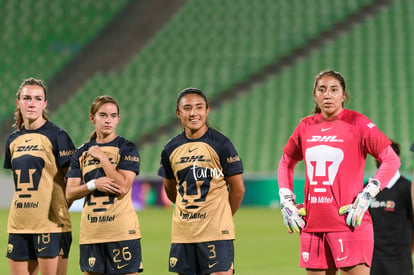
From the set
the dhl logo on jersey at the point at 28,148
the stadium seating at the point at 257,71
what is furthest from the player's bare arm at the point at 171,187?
the stadium seating at the point at 257,71

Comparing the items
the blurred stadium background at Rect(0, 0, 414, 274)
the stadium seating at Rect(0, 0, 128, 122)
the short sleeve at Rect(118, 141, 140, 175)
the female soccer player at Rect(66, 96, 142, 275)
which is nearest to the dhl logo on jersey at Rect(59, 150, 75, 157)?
the female soccer player at Rect(66, 96, 142, 275)

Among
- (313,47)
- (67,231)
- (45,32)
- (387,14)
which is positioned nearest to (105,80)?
(45,32)

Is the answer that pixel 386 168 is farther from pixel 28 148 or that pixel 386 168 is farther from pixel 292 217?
pixel 28 148

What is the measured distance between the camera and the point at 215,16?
26.7 meters

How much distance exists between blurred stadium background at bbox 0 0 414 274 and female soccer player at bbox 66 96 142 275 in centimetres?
1450

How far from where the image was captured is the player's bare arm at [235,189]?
5.80m

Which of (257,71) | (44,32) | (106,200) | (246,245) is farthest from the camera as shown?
(44,32)

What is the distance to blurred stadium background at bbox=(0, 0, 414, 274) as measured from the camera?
74.4 ft

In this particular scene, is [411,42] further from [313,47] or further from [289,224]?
[289,224]

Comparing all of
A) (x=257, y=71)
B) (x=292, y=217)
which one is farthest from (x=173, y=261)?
(x=257, y=71)

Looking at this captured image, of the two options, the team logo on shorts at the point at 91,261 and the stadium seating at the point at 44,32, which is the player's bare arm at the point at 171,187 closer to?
the team logo on shorts at the point at 91,261

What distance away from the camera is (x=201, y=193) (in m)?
5.69

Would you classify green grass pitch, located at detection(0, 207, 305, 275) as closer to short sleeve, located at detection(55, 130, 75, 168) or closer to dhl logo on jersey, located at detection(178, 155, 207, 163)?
short sleeve, located at detection(55, 130, 75, 168)

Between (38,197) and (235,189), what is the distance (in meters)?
1.64
